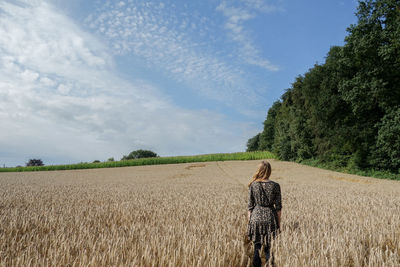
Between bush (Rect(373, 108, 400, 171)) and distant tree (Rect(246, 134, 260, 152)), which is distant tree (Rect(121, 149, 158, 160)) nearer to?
distant tree (Rect(246, 134, 260, 152))

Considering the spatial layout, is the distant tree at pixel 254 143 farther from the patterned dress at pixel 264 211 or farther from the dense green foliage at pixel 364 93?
the patterned dress at pixel 264 211

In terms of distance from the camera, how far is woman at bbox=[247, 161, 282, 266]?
13.9 feet

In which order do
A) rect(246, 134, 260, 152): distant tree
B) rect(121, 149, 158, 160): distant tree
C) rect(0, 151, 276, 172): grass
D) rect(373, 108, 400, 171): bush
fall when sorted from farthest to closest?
1. rect(121, 149, 158, 160): distant tree
2. rect(246, 134, 260, 152): distant tree
3. rect(0, 151, 276, 172): grass
4. rect(373, 108, 400, 171): bush

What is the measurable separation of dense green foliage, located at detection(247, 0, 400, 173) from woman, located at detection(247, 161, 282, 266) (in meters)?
22.6

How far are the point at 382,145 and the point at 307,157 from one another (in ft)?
54.6

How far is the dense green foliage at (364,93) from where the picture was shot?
22689mm

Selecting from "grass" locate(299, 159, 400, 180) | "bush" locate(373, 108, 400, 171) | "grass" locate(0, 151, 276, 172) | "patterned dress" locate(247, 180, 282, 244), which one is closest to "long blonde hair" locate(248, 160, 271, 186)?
"patterned dress" locate(247, 180, 282, 244)

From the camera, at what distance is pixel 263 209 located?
14.3 ft

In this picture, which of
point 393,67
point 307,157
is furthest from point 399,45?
point 307,157

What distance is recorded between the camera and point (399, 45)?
70.9ft

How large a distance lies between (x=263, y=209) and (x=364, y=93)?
944 inches

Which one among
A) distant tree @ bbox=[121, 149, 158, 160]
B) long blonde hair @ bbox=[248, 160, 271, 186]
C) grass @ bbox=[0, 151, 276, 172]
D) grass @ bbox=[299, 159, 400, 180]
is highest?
distant tree @ bbox=[121, 149, 158, 160]

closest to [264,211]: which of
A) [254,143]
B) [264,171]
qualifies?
[264,171]

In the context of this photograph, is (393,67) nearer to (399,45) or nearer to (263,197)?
(399,45)
